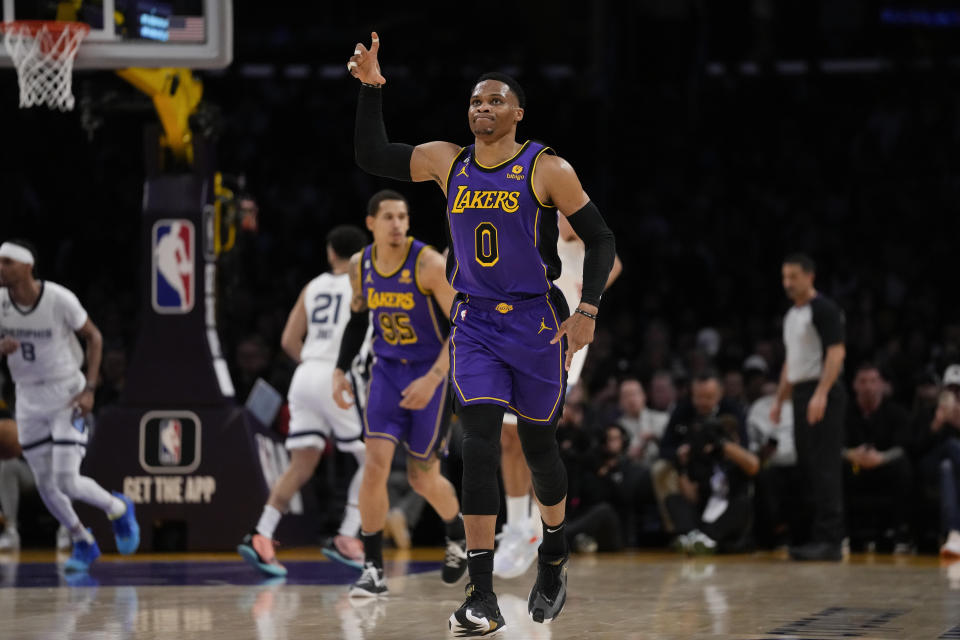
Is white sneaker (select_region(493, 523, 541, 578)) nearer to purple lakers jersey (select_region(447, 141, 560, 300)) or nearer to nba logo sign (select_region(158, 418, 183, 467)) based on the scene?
purple lakers jersey (select_region(447, 141, 560, 300))

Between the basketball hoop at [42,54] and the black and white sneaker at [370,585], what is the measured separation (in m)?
3.85

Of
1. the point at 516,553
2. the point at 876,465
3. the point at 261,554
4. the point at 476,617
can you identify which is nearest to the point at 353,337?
the point at 516,553

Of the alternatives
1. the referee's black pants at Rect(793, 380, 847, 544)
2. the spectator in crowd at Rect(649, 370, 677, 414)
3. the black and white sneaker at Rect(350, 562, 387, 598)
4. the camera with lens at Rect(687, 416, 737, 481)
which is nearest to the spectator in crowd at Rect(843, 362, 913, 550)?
the referee's black pants at Rect(793, 380, 847, 544)

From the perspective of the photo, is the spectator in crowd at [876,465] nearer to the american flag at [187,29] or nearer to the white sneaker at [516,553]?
the white sneaker at [516,553]

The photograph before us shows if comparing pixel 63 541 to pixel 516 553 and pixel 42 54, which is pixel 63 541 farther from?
pixel 516 553

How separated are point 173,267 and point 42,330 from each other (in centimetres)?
187

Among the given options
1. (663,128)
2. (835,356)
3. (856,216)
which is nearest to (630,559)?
(835,356)

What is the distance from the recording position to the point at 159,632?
19.7 feet

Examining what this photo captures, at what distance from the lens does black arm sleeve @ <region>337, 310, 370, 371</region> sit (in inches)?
314

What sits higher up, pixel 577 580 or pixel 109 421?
pixel 109 421

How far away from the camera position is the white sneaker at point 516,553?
27.0 ft

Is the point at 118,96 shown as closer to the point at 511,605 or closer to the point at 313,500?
the point at 313,500

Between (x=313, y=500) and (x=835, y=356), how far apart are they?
4.59 meters

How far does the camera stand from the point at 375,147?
602 cm
